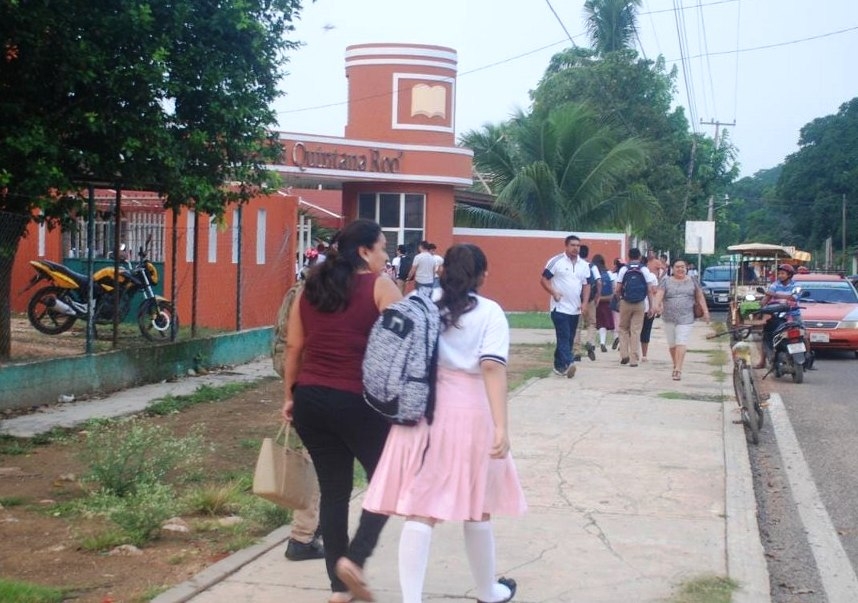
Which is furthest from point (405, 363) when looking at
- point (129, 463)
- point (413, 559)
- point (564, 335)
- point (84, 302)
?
point (84, 302)

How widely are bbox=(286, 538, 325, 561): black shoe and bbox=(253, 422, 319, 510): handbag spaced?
42 cm

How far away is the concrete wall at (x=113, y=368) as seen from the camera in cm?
A: 1145

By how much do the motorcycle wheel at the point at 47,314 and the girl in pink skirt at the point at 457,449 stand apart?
40.7 feet

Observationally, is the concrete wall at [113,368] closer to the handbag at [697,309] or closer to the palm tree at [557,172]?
the handbag at [697,309]

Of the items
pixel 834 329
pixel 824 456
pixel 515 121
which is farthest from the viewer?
pixel 515 121

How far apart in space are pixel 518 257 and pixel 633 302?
1735cm

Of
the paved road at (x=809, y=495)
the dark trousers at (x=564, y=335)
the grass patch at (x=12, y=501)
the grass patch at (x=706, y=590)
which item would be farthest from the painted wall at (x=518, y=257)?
the grass patch at (x=706, y=590)

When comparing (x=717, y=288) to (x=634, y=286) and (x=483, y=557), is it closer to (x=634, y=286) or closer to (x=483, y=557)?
(x=634, y=286)

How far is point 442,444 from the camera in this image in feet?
16.5

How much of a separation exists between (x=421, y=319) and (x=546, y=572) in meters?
1.93

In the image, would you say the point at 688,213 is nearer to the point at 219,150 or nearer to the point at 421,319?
the point at 219,150

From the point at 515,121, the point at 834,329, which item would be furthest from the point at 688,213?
the point at 834,329

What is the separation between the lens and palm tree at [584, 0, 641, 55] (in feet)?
152

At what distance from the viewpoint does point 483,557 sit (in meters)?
5.25
